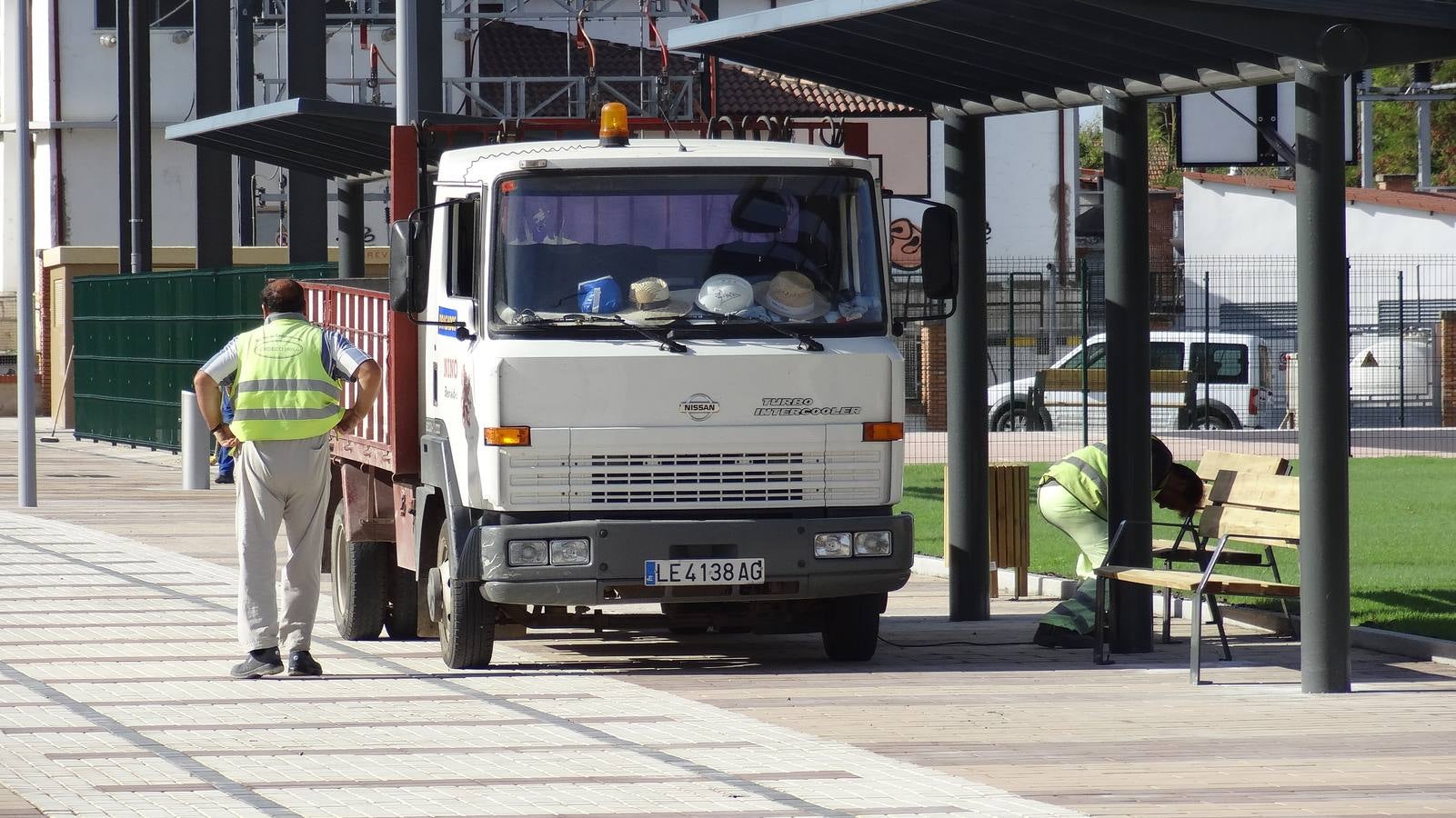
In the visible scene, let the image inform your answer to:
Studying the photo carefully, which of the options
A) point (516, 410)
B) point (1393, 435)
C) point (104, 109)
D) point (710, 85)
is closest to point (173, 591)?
point (516, 410)

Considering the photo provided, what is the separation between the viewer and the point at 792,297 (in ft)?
35.8

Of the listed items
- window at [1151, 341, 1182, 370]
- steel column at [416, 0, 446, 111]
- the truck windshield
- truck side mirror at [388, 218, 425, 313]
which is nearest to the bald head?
truck side mirror at [388, 218, 425, 313]

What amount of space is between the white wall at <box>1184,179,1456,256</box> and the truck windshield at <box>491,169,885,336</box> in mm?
38282

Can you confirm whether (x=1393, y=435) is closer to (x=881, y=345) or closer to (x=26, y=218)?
(x=26, y=218)

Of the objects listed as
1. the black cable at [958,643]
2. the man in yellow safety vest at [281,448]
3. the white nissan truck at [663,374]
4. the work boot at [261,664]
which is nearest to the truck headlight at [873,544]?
the white nissan truck at [663,374]

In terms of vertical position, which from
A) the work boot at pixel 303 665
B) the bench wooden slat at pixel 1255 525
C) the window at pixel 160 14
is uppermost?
the window at pixel 160 14

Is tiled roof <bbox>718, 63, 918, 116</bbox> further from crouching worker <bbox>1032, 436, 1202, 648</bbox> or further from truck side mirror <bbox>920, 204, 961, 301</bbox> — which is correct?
truck side mirror <bbox>920, 204, 961, 301</bbox>

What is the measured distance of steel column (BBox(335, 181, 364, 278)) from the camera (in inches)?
667

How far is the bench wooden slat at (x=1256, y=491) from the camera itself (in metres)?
11.9

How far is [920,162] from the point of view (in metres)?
24.8

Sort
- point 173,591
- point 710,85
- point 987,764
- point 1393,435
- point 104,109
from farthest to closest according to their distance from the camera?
point 104,109, point 1393,435, point 710,85, point 173,591, point 987,764

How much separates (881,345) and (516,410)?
1715 mm

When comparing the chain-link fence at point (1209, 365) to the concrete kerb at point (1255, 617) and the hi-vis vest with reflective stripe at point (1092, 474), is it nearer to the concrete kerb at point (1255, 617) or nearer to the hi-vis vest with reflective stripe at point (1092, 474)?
the concrete kerb at point (1255, 617)

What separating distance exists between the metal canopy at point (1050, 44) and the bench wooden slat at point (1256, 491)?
212cm
